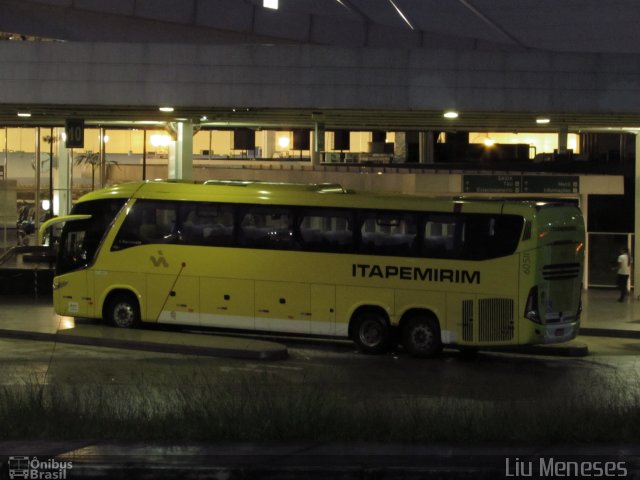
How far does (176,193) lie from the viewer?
22438 mm

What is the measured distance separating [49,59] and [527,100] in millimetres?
11091

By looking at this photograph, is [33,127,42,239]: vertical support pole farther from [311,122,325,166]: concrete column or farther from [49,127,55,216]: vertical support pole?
[311,122,325,166]: concrete column

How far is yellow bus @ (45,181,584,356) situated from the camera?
65.6 ft

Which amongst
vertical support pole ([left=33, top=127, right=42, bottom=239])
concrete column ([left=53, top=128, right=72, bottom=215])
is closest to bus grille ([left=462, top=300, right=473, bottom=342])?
concrete column ([left=53, top=128, right=72, bottom=215])

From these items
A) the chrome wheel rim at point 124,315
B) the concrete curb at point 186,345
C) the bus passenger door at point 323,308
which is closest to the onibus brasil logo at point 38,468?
the concrete curb at point 186,345

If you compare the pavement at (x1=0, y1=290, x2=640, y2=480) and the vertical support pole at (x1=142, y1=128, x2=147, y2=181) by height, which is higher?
the vertical support pole at (x1=142, y1=128, x2=147, y2=181)

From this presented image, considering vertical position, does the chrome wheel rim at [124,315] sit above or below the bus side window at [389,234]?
below

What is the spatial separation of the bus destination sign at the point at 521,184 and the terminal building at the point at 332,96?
41 mm

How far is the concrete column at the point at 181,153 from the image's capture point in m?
28.9

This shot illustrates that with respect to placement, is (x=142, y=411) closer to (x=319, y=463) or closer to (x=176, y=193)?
(x=319, y=463)

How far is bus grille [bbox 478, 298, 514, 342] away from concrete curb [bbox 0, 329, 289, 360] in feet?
12.0

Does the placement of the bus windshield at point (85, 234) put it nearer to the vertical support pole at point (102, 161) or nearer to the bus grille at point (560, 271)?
the bus grille at point (560, 271)

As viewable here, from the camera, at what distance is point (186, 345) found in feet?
66.0

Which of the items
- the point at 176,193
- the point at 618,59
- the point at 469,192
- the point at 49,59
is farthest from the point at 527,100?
the point at 49,59
